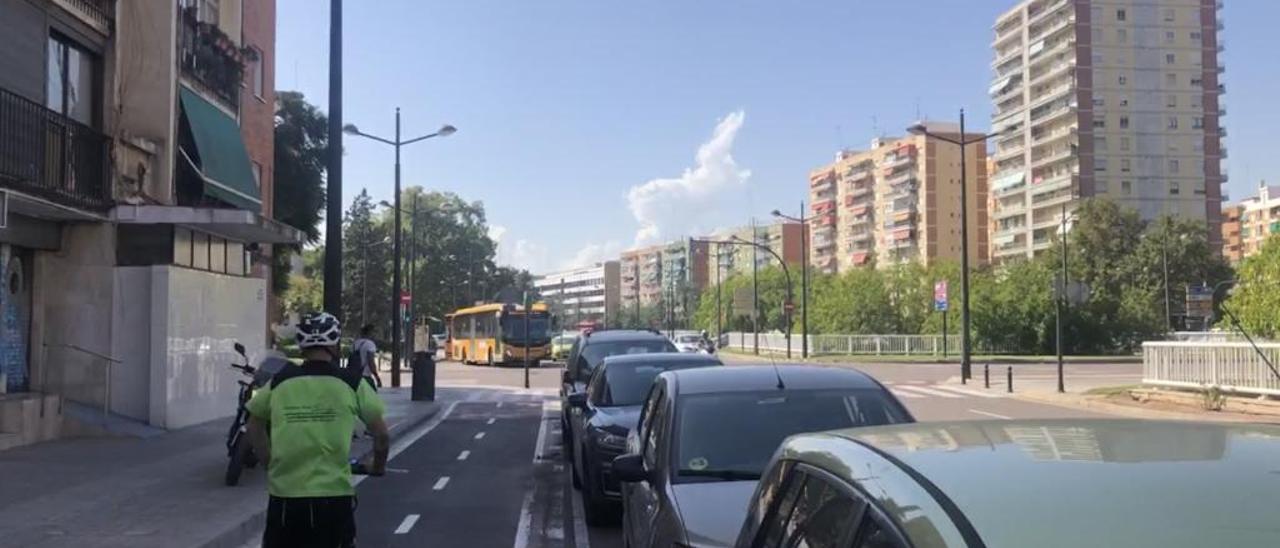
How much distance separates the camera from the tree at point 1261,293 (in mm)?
23125

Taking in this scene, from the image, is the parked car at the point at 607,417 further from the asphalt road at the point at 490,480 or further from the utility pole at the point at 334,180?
the utility pole at the point at 334,180

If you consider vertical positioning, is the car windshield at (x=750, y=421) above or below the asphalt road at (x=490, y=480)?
above

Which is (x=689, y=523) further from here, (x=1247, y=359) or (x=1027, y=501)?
(x=1247, y=359)

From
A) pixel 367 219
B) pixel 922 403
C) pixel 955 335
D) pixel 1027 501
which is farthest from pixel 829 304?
pixel 1027 501

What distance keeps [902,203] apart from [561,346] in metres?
88.7

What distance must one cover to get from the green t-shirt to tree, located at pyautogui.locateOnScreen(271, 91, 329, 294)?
35.9 m

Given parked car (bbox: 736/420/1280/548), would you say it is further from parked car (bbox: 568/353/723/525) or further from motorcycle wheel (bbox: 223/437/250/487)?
motorcycle wheel (bbox: 223/437/250/487)

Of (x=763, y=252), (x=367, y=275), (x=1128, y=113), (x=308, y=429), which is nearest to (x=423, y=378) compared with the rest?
(x=308, y=429)

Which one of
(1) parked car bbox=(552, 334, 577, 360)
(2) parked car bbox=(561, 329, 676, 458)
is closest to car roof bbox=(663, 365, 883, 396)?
(2) parked car bbox=(561, 329, 676, 458)

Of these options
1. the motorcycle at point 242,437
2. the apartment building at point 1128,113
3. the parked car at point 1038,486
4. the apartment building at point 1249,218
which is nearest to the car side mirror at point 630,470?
the parked car at point 1038,486

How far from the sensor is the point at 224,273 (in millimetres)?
19281

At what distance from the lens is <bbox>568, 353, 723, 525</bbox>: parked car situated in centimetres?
934

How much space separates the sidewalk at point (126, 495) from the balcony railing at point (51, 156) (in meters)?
3.35

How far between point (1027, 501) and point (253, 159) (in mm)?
24243
